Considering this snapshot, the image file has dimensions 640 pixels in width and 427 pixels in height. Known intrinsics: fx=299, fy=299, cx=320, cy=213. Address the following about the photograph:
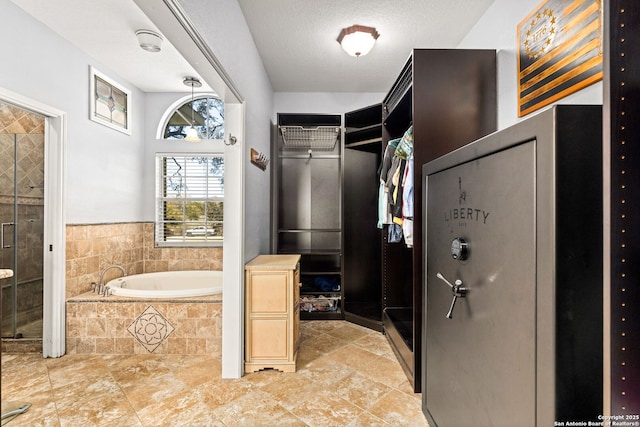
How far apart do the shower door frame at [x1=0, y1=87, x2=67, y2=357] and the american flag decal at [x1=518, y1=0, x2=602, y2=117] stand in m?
3.59

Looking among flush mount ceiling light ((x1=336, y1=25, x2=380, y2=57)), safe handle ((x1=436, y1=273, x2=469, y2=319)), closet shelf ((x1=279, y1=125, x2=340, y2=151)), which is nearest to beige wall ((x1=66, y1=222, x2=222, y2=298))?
closet shelf ((x1=279, y1=125, x2=340, y2=151))

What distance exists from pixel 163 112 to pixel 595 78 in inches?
166

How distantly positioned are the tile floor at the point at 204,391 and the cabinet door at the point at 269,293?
47 centimetres

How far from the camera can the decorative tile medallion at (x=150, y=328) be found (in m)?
2.58

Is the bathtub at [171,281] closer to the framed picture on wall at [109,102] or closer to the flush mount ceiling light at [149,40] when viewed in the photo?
the framed picture on wall at [109,102]

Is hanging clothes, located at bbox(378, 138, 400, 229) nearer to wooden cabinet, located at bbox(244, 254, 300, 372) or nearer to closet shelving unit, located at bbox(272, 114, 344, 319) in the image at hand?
wooden cabinet, located at bbox(244, 254, 300, 372)

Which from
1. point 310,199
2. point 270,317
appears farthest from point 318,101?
point 270,317

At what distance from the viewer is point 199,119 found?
4004mm

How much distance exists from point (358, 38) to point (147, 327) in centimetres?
299

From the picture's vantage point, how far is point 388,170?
8.75 feet

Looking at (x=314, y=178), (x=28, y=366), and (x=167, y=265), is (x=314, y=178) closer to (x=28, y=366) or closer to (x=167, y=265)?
(x=167, y=265)

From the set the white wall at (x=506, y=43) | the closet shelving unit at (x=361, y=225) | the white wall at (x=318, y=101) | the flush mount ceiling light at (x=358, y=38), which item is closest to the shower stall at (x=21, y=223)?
the white wall at (x=318, y=101)

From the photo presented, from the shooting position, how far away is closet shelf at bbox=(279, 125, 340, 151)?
335 centimetres

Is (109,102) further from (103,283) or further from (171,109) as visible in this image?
(103,283)
